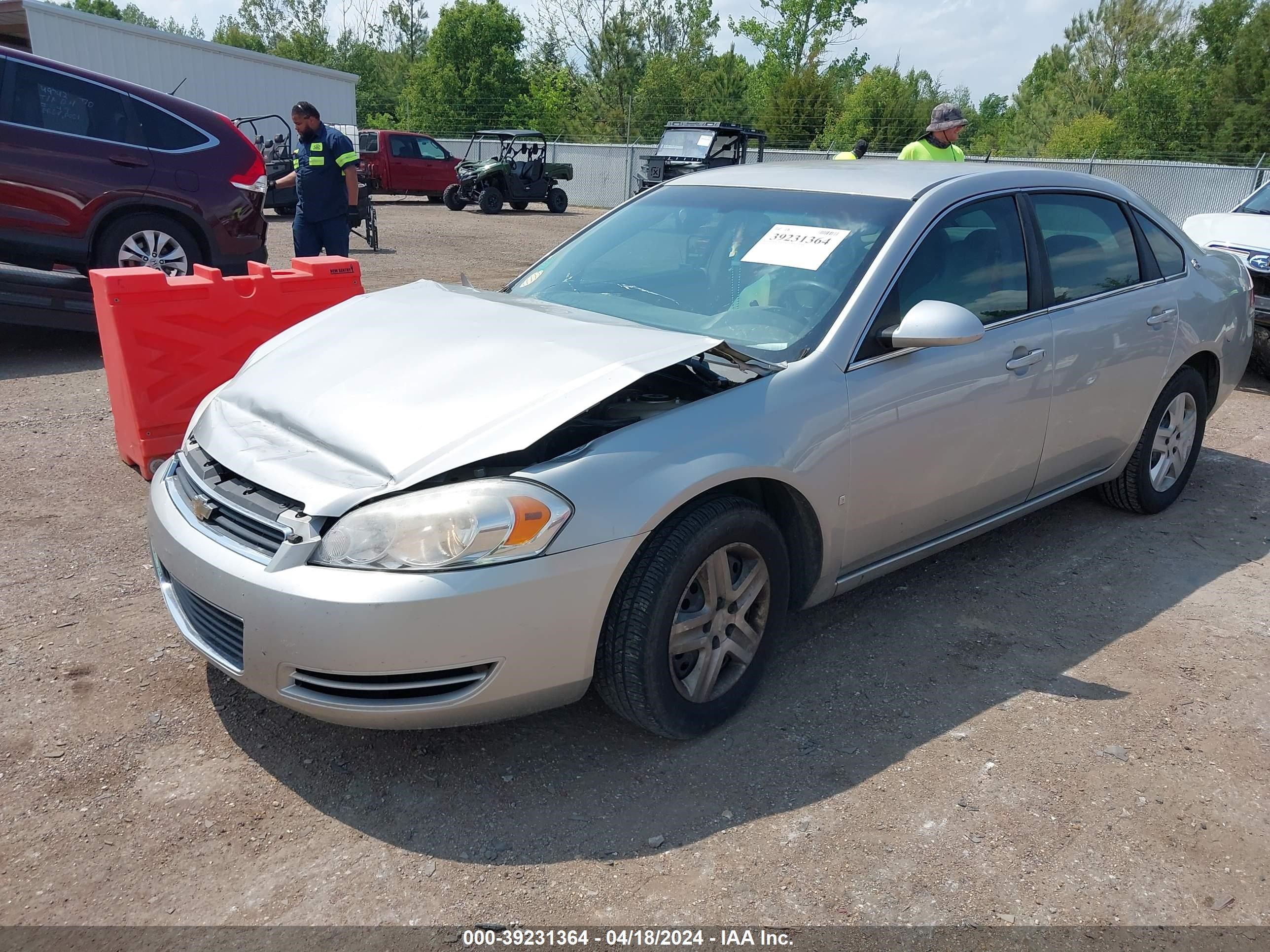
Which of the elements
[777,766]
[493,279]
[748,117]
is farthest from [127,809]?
[748,117]

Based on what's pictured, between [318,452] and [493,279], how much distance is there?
9.81m

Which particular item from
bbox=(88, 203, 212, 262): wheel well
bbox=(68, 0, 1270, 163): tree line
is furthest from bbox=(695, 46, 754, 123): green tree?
bbox=(88, 203, 212, 262): wheel well

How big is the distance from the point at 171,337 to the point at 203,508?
245 cm

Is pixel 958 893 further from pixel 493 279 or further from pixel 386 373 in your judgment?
pixel 493 279

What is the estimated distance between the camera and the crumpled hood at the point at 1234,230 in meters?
7.95

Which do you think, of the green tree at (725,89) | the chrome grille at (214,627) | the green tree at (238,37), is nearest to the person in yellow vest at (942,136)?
the chrome grille at (214,627)

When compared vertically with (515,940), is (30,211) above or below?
above

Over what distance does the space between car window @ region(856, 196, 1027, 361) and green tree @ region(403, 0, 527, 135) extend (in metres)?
49.2

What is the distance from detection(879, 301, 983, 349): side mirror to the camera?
10.4 ft

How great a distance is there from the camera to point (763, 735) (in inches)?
121

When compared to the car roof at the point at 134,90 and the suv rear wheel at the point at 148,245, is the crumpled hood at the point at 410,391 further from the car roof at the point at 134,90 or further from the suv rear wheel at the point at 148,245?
the car roof at the point at 134,90

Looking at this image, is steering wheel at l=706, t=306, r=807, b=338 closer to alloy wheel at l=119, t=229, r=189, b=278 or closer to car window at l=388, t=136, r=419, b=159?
alloy wheel at l=119, t=229, r=189, b=278

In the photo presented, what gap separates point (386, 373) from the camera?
3027mm

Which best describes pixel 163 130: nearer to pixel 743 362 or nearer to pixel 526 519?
pixel 743 362
